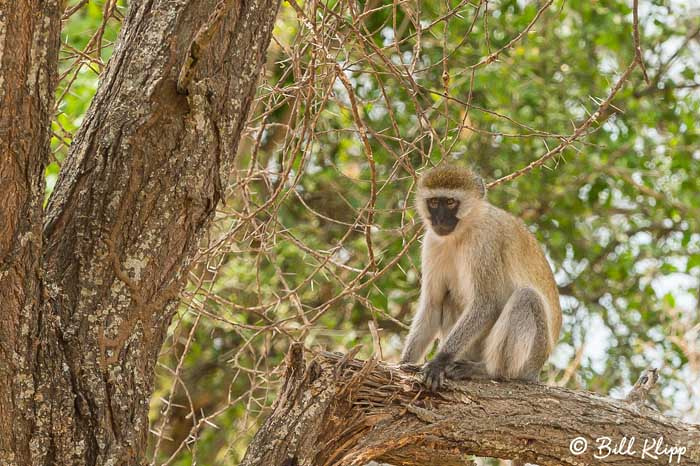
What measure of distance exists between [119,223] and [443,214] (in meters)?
2.87

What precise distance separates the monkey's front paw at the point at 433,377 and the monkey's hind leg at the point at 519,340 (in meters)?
0.73

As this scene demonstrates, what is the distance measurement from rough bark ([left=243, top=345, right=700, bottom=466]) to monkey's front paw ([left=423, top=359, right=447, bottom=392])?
5cm

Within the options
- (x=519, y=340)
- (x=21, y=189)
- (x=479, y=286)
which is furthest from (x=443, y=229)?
(x=21, y=189)

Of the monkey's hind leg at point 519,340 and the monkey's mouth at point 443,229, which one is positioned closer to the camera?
the monkey's hind leg at point 519,340

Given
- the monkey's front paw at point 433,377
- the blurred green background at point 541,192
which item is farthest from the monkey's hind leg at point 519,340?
the blurred green background at point 541,192

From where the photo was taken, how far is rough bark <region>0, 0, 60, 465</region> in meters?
2.62

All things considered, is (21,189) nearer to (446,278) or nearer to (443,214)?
(443,214)

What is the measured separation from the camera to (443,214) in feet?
18.4

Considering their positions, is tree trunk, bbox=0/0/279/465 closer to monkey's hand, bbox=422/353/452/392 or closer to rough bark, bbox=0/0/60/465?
rough bark, bbox=0/0/60/465

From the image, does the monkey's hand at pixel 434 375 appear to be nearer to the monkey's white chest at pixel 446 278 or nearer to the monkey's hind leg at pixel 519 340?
the monkey's hind leg at pixel 519 340

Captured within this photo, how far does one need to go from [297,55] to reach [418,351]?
2.15m

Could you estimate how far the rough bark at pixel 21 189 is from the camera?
8.61 feet

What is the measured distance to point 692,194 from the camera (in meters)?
8.66

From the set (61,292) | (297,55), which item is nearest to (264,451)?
(61,292)
